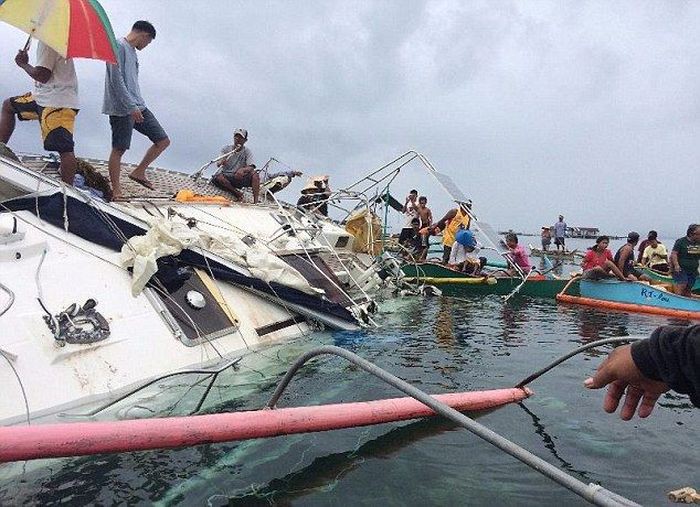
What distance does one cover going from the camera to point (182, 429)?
10.1 ft

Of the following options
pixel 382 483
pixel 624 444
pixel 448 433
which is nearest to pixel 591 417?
pixel 624 444

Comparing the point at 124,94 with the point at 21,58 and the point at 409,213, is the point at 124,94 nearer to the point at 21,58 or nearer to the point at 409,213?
the point at 21,58

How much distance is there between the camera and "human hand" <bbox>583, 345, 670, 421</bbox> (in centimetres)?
179

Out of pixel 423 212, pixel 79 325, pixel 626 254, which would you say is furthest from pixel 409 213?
pixel 79 325

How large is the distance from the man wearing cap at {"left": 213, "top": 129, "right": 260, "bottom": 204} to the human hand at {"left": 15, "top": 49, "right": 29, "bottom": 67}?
6529 millimetres

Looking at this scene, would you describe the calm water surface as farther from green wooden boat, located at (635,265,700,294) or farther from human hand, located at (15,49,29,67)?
green wooden boat, located at (635,265,700,294)

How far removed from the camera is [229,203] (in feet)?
32.5

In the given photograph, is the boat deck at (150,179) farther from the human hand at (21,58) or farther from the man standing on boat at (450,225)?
the man standing on boat at (450,225)

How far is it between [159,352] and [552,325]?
7.71 metres

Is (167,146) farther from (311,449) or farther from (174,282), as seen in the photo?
(311,449)

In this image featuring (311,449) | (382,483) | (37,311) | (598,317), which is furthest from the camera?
(598,317)

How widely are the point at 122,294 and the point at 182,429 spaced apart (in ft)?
9.46

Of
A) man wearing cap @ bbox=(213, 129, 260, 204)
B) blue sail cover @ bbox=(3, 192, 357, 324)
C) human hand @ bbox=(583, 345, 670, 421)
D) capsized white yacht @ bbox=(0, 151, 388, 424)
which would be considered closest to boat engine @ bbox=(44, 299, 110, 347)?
capsized white yacht @ bbox=(0, 151, 388, 424)

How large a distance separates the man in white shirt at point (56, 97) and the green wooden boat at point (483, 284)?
964cm
